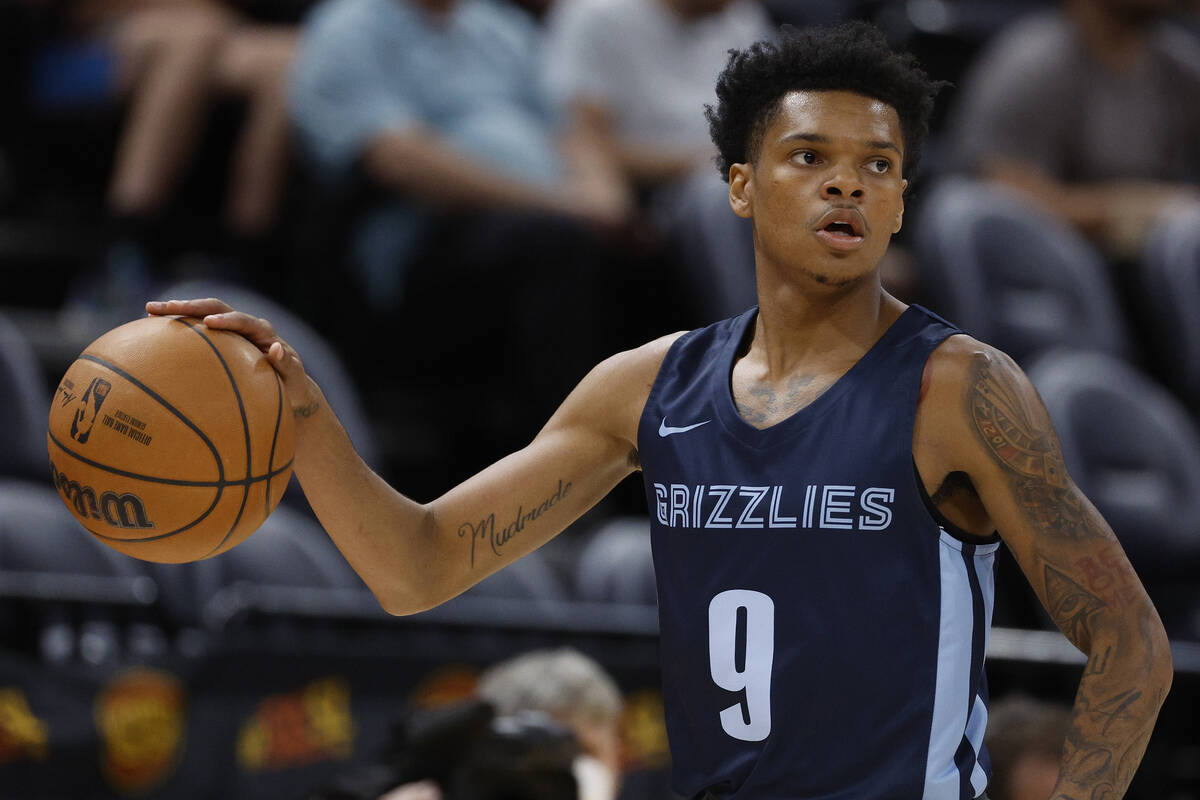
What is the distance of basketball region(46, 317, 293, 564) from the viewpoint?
2.25 meters

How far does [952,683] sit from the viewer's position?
2068 mm

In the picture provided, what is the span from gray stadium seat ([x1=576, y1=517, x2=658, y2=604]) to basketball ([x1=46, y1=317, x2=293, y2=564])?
269 centimetres

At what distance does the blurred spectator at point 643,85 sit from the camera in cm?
607

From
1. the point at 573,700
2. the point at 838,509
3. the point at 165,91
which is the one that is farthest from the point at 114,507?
the point at 165,91

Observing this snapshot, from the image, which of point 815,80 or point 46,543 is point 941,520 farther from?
point 46,543

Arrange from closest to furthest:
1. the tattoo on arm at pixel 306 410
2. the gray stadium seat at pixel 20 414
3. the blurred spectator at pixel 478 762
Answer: the tattoo on arm at pixel 306 410, the blurred spectator at pixel 478 762, the gray stadium seat at pixel 20 414

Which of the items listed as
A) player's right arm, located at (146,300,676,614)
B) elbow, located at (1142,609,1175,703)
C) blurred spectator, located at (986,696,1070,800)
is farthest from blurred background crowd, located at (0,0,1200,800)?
elbow, located at (1142,609,1175,703)

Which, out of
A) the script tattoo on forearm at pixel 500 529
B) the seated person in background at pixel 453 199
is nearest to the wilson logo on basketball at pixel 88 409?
the script tattoo on forearm at pixel 500 529

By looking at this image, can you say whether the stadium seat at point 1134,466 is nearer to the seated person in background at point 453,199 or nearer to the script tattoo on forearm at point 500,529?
the seated person in background at point 453,199

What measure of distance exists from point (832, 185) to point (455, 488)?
76 centimetres

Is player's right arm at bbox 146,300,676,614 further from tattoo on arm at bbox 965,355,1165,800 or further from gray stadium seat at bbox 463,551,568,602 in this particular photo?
gray stadium seat at bbox 463,551,568,602

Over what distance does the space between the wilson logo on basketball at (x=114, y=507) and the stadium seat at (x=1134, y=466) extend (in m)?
3.70

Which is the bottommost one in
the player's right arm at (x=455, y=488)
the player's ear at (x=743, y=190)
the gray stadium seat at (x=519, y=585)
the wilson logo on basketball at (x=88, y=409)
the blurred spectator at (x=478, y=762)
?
the gray stadium seat at (x=519, y=585)

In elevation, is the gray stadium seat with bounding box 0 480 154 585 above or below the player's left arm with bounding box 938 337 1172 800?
below
